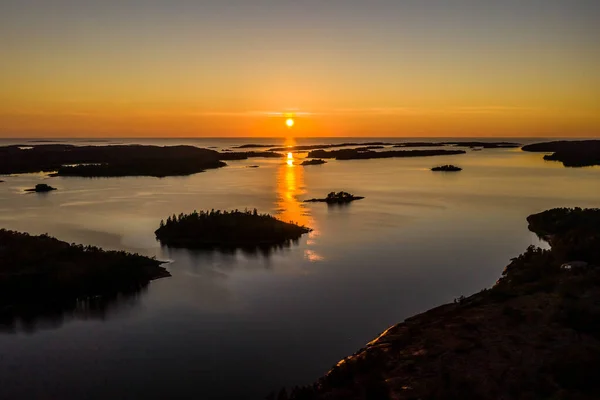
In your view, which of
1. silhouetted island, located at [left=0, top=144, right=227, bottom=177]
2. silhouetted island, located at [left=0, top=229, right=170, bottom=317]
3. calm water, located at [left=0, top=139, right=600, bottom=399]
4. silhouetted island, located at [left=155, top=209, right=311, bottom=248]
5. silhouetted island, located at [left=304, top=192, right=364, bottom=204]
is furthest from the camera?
silhouetted island, located at [left=0, top=144, right=227, bottom=177]

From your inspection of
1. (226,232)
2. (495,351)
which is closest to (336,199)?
(226,232)

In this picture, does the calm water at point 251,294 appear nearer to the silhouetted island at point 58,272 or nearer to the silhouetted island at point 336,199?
the silhouetted island at point 58,272

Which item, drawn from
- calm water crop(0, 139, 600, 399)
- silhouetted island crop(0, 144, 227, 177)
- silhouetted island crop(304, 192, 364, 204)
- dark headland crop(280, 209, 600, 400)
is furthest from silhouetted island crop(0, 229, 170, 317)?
silhouetted island crop(0, 144, 227, 177)

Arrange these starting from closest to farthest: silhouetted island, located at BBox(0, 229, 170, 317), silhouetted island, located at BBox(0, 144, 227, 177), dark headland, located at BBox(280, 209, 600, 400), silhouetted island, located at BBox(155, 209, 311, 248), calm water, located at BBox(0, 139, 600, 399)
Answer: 1. dark headland, located at BBox(280, 209, 600, 400)
2. calm water, located at BBox(0, 139, 600, 399)
3. silhouetted island, located at BBox(0, 229, 170, 317)
4. silhouetted island, located at BBox(155, 209, 311, 248)
5. silhouetted island, located at BBox(0, 144, 227, 177)

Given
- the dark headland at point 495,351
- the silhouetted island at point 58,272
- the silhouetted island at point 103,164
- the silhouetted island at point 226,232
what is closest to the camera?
the dark headland at point 495,351

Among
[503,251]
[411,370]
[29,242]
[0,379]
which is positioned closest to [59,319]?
[0,379]

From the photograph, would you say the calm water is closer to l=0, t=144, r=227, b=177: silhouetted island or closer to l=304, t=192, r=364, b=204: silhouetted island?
l=304, t=192, r=364, b=204: silhouetted island

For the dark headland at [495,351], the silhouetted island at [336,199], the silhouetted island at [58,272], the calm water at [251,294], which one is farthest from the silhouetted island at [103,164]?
the dark headland at [495,351]
